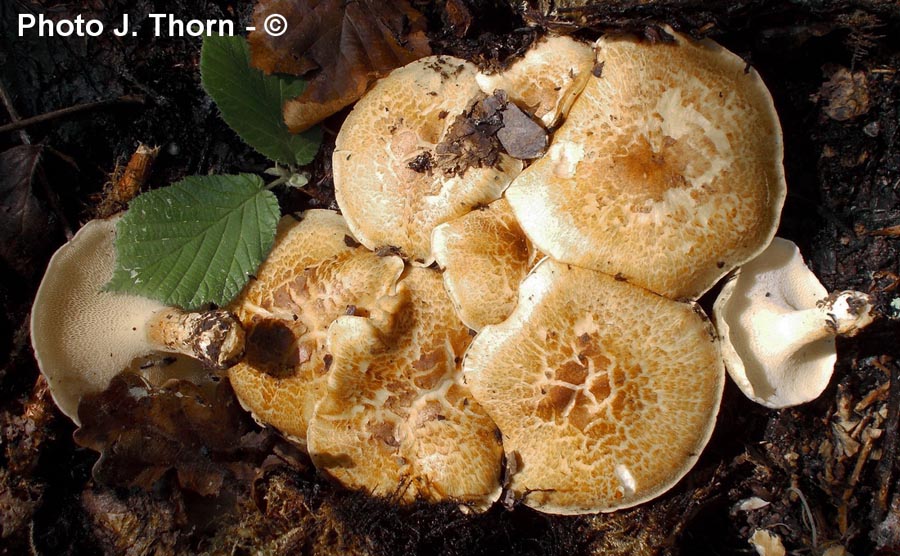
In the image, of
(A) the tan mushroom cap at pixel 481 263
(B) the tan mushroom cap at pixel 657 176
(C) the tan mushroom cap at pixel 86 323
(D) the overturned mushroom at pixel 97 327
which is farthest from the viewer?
(C) the tan mushroom cap at pixel 86 323

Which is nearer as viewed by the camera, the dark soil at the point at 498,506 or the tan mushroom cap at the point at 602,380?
the tan mushroom cap at the point at 602,380

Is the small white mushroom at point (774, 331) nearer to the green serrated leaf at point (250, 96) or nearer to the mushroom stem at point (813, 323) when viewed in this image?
the mushroom stem at point (813, 323)

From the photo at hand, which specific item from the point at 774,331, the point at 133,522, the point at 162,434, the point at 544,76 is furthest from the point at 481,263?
the point at 133,522

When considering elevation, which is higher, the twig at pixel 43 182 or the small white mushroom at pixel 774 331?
the twig at pixel 43 182

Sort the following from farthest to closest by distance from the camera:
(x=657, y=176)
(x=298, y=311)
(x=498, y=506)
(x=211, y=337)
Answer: (x=498, y=506), (x=298, y=311), (x=211, y=337), (x=657, y=176)

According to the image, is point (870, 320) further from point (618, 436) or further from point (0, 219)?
point (0, 219)

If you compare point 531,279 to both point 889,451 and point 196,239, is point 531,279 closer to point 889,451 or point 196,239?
point 196,239

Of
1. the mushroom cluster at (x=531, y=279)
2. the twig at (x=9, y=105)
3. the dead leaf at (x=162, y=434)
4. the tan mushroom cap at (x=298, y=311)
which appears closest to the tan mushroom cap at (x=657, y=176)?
the mushroom cluster at (x=531, y=279)
